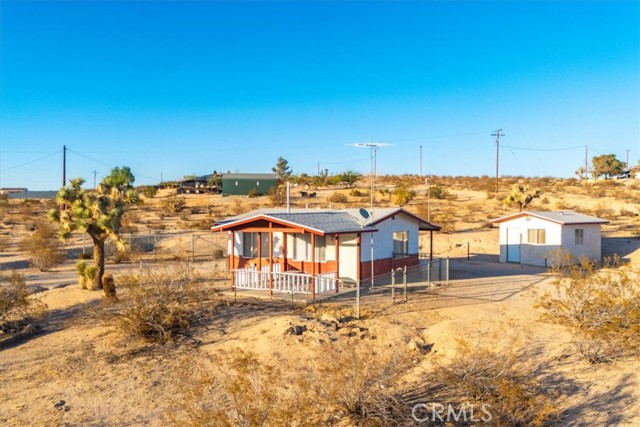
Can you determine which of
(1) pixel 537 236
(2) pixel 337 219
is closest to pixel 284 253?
(2) pixel 337 219

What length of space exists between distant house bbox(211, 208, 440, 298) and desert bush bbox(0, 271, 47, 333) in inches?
260


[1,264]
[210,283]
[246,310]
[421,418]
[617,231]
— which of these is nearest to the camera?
[421,418]

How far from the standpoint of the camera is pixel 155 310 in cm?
1412

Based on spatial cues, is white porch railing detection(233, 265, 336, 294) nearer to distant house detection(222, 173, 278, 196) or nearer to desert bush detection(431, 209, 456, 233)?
desert bush detection(431, 209, 456, 233)

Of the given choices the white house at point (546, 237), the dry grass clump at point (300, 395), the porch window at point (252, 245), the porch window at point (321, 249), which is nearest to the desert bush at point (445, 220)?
the white house at point (546, 237)

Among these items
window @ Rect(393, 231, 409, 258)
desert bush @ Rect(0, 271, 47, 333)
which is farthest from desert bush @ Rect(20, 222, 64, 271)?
window @ Rect(393, 231, 409, 258)

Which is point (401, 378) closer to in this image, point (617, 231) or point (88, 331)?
point (88, 331)

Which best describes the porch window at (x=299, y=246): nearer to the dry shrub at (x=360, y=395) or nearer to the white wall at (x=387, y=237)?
the white wall at (x=387, y=237)

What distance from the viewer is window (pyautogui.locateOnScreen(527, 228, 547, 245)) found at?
28672mm

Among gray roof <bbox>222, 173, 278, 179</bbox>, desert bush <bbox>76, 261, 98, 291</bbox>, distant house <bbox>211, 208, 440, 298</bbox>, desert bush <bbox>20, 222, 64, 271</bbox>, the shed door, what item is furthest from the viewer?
gray roof <bbox>222, 173, 278, 179</bbox>

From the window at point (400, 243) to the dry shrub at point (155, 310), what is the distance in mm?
10064

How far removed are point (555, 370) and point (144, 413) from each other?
8575mm

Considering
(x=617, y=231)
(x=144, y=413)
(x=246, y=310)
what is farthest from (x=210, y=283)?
(x=617, y=231)

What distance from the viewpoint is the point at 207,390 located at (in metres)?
10.7
